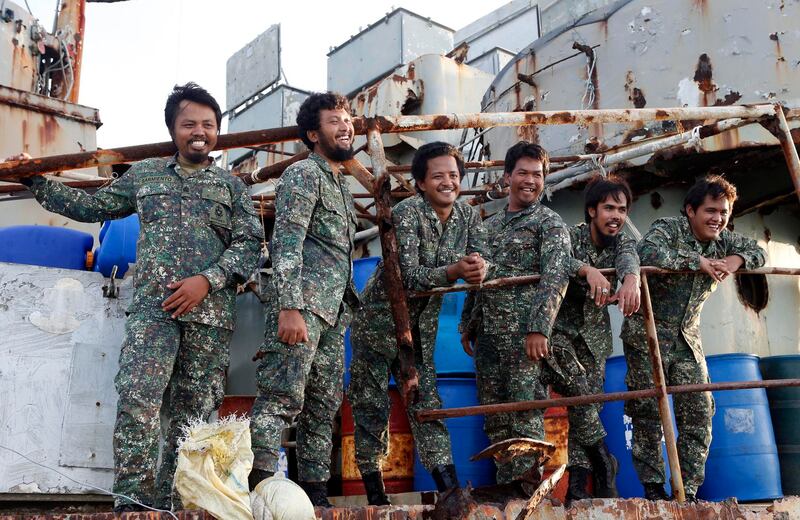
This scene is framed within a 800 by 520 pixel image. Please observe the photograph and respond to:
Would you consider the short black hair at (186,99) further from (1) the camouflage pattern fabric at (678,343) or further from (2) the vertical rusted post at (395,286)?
(1) the camouflage pattern fabric at (678,343)

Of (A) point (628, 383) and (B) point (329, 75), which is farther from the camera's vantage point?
(B) point (329, 75)

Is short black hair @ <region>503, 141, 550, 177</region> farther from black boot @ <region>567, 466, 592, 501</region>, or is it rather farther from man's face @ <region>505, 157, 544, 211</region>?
black boot @ <region>567, 466, 592, 501</region>

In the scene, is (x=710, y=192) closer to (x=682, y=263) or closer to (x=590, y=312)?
(x=682, y=263)

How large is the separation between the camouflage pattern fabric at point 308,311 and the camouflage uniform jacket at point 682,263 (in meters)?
1.60

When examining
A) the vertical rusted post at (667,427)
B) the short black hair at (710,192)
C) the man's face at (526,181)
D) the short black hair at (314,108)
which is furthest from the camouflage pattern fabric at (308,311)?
the short black hair at (710,192)

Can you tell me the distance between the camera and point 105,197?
152 inches

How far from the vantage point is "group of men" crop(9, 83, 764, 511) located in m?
3.42

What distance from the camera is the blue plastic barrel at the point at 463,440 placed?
4.45 m

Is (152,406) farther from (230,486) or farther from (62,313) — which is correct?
(62,313)

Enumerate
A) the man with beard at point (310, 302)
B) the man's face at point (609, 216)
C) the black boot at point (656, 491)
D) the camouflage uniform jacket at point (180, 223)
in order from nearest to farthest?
the man with beard at point (310, 302), the camouflage uniform jacket at point (180, 223), the black boot at point (656, 491), the man's face at point (609, 216)

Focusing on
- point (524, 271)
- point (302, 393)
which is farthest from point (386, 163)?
point (302, 393)

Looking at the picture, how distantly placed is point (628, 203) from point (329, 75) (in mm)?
9826

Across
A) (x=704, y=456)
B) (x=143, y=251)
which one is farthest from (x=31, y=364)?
(x=704, y=456)

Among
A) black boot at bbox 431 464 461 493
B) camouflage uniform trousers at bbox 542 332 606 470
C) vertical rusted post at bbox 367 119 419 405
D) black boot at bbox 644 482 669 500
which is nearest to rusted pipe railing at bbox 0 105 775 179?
vertical rusted post at bbox 367 119 419 405
